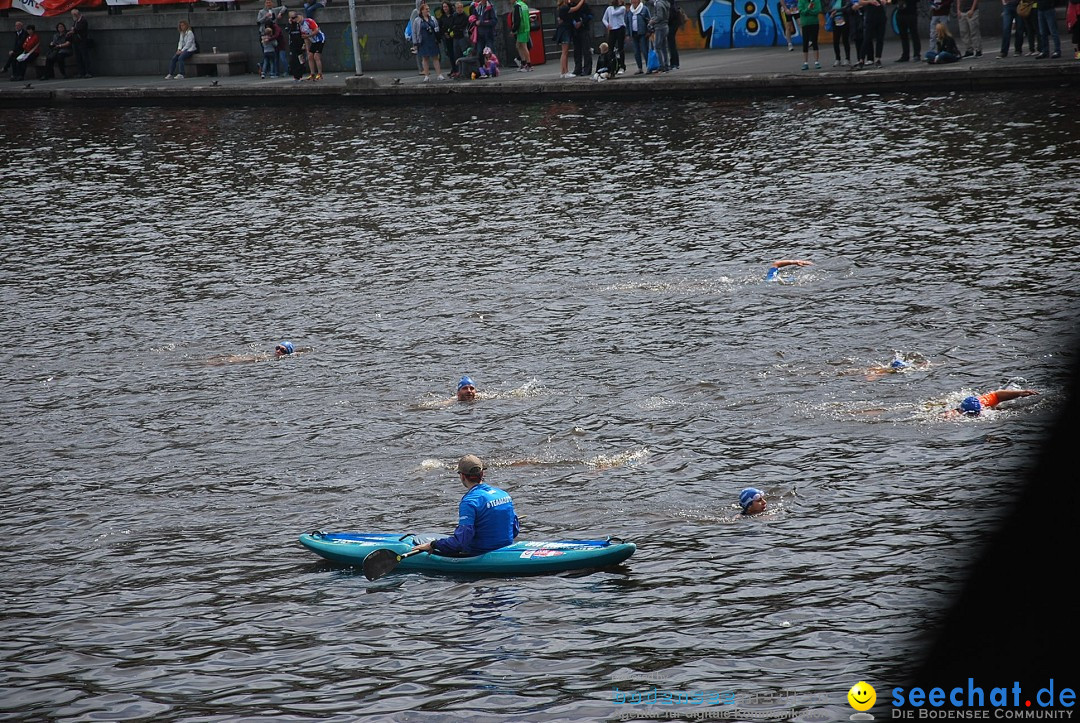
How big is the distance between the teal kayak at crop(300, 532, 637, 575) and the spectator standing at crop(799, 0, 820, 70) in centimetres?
2591

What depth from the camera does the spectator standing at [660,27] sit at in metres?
39.5

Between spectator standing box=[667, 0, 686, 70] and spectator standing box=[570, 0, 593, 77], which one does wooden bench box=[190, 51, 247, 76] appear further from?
spectator standing box=[667, 0, 686, 70]

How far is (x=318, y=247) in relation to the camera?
27.8 m

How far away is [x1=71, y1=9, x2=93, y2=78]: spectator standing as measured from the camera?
52688 millimetres

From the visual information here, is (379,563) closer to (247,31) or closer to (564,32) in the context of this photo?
(564,32)

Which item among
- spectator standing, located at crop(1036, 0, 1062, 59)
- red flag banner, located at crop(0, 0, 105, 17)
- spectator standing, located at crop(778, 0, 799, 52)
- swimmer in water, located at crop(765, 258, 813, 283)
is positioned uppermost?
red flag banner, located at crop(0, 0, 105, 17)

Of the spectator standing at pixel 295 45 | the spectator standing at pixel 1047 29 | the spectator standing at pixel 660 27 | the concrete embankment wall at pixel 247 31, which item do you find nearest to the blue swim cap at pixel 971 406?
the spectator standing at pixel 1047 29

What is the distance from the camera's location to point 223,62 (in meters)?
49.9

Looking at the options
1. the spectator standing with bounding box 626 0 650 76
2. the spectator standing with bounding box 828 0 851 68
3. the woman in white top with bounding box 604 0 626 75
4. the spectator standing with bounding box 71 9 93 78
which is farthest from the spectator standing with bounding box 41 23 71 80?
the spectator standing with bounding box 828 0 851 68

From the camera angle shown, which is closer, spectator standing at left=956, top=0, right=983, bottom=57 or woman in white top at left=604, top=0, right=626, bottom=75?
spectator standing at left=956, top=0, right=983, bottom=57

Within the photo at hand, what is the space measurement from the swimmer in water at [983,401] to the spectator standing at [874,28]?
70.6 feet

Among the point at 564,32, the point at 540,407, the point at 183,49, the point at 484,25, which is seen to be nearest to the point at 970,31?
the point at 564,32

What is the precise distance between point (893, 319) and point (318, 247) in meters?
12.7

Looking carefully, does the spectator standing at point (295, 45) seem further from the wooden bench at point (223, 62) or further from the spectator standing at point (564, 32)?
the spectator standing at point (564, 32)
